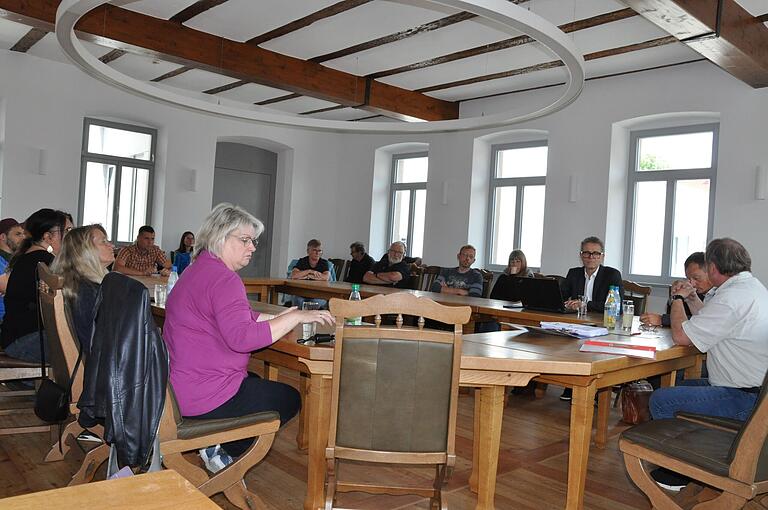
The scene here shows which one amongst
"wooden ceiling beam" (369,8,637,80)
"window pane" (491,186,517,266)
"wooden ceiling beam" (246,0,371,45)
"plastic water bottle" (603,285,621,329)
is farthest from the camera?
"window pane" (491,186,517,266)

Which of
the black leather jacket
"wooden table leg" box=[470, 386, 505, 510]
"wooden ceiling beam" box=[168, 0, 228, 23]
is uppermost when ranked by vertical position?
"wooden ceiling beam" box=[168, 0, 228, 23]

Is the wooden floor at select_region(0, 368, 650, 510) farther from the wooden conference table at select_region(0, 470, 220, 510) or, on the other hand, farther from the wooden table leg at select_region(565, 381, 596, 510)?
the wooden conference table at select_region(0, 470, 220, 510)

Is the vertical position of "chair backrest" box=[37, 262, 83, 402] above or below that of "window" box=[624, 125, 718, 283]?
below

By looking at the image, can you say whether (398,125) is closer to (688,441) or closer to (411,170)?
(688,441)

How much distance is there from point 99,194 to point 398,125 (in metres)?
4.94

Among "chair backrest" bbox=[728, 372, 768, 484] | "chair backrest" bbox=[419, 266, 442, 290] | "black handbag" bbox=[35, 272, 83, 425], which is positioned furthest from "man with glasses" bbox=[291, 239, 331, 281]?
"chair backrest" bbox=[728, 372, 768, 484]

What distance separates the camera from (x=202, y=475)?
7.57ft

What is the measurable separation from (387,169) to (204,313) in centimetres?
868

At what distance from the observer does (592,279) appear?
509cm

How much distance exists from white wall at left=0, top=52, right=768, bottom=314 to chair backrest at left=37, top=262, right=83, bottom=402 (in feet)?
20.0

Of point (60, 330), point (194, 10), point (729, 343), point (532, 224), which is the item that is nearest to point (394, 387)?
point (60, 330)

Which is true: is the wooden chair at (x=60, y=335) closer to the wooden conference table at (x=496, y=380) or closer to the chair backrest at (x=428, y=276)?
the wooden conference table at (x=496, y=380)

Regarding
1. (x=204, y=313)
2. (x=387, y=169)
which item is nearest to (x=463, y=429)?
(x=204, y=313)

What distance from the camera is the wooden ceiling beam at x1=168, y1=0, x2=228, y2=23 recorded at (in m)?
6.00
